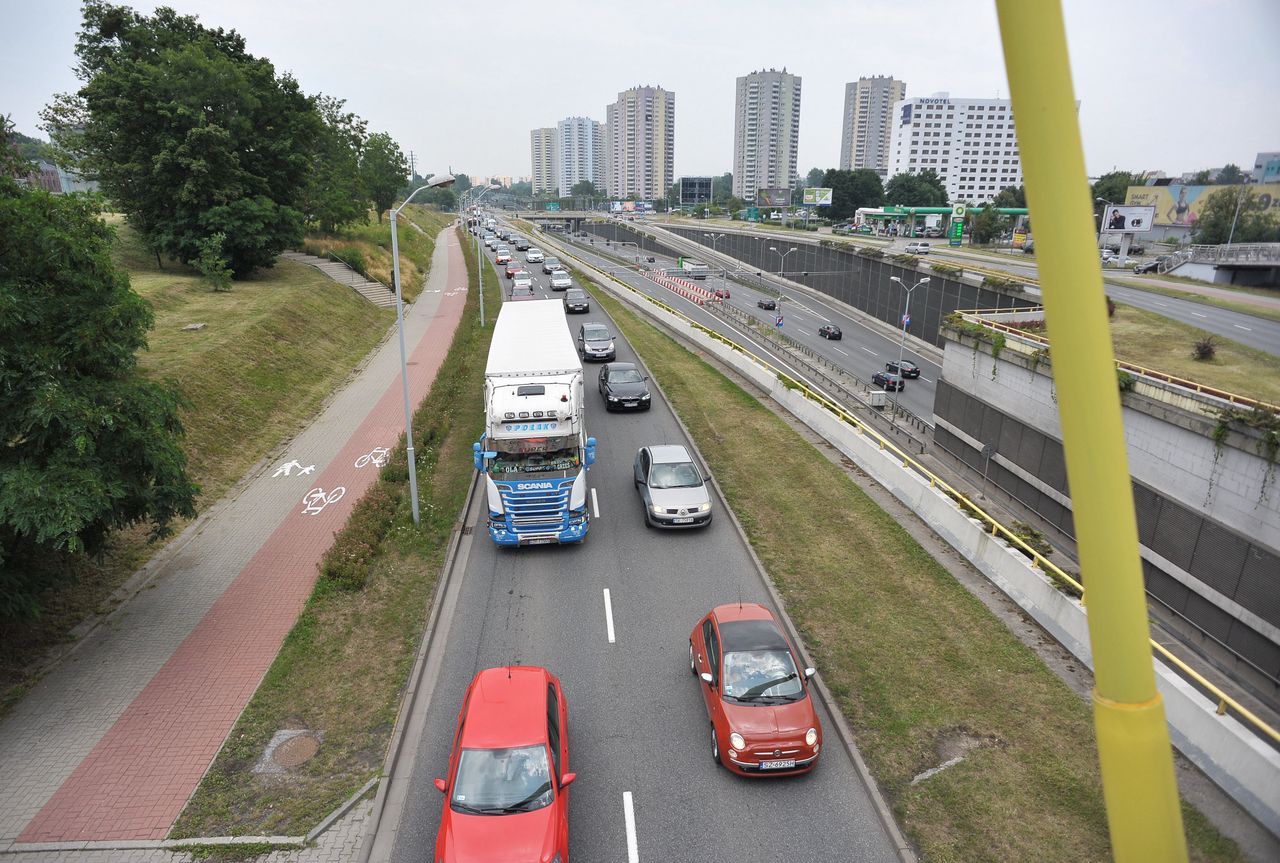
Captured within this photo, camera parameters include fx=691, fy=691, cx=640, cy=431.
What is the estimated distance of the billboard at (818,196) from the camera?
12456cm

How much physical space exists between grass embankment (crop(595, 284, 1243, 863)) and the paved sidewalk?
9848mm

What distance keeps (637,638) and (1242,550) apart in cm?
1377

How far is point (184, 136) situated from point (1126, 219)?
7904cm

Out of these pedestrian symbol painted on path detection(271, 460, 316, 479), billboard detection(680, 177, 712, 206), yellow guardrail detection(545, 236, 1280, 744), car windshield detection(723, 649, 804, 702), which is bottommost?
pedestrian symbol painted on path detection(271, 460, 316, 479)

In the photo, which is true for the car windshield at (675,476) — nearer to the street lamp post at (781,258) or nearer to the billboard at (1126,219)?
the street lamp post at (781,258)

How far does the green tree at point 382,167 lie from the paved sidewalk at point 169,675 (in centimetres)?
5878

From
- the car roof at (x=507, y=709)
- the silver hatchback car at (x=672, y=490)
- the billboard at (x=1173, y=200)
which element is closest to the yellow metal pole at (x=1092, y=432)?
the car roof at (x=507, y=709)

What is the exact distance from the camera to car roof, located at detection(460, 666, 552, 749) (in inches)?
352

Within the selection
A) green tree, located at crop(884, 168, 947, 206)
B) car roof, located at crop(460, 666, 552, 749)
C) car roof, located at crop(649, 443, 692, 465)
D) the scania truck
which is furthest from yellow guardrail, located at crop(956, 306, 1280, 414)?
green tree, located at crop(884, 168, 947, 206)

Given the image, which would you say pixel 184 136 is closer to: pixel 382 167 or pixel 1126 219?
pixel 382 167

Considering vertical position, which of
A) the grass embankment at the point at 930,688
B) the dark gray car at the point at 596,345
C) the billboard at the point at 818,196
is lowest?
the grass embankment at the point at 930,688

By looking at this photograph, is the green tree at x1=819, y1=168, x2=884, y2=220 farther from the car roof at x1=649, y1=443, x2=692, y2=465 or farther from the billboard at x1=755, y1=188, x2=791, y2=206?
the car roof at x1=649, y1=443, x2=692, y2=465

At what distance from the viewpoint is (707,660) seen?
10898 mm

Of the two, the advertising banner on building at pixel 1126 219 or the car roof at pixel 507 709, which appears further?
the advertising banner on building at pixel 1126 219
